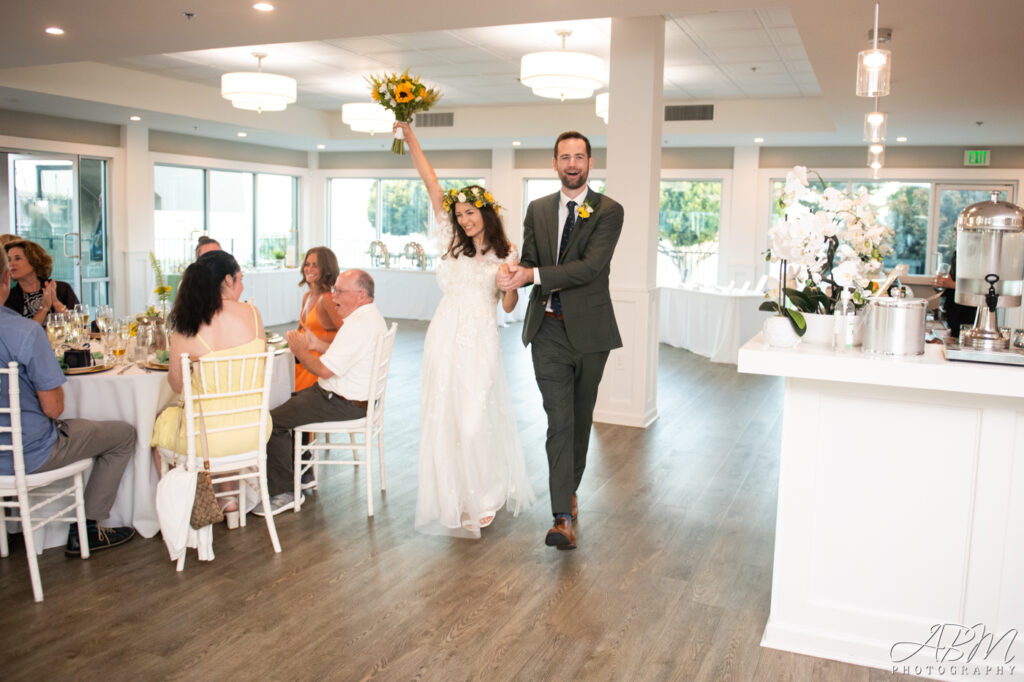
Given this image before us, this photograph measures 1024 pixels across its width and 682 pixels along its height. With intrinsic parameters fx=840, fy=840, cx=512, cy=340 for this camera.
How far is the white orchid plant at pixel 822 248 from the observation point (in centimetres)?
306

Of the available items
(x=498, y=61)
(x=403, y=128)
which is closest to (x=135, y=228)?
(x=498, y=61)

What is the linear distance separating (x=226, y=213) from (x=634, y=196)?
924 cm

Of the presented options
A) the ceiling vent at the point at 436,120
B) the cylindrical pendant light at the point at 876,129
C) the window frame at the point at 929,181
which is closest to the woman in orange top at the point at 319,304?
the cylindrical pendant light at the point at 876,129

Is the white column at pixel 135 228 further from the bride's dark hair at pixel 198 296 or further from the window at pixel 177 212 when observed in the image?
the bride's dark hair at pixel 198 296

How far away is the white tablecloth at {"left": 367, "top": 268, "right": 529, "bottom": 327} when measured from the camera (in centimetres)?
1391

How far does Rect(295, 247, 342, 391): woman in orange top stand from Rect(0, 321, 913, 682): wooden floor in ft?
2.21

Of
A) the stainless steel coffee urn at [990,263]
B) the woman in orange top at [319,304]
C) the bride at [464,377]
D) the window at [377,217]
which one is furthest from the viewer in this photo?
the window at [377,217]

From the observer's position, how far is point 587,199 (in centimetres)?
408

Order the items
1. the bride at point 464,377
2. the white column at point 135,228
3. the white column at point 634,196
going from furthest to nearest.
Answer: the white column at point 135,228 < the white column at point 634,196 < the bride at point 464,377

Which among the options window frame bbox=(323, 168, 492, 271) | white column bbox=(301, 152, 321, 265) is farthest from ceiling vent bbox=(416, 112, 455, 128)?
white column bbox=(301, 152, 321, 265)

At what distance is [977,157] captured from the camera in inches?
471

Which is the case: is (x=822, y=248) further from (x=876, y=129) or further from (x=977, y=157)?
(x=977, y=157)

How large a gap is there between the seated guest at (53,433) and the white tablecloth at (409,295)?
9.96m

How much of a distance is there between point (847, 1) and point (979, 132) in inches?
282
